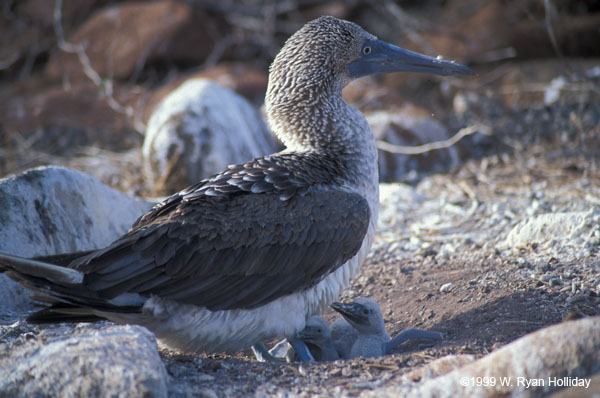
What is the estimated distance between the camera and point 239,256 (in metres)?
4.05

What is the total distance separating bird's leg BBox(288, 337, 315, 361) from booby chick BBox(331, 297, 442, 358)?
352mm

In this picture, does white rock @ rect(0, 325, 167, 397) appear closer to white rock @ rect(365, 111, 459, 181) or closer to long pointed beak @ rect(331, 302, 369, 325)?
long pointed beak @ rect(331, 302, 369, 325)

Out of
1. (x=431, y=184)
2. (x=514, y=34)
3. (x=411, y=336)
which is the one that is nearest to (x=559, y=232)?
(x=411, y=336)

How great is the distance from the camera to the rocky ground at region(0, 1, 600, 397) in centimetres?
352

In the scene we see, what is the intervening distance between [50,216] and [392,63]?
2.78 m

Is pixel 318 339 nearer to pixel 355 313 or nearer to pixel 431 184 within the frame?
pixel 355 313

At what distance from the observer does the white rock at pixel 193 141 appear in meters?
7.43

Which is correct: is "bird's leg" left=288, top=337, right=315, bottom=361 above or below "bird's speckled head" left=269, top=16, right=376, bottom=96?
below

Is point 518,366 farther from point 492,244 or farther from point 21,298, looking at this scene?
point 21,298

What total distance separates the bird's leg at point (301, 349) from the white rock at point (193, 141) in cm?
340

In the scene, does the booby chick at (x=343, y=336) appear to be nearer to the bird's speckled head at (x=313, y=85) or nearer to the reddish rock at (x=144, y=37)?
the bird's speckled head at (x=313, y=85)

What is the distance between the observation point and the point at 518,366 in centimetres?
292

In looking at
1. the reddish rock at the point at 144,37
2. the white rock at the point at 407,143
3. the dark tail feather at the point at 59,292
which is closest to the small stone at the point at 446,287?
the dark tail feather at the point at 59,292

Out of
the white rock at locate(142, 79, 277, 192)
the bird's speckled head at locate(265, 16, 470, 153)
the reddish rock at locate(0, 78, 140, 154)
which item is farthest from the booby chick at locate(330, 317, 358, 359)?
the reddish rock at locate(0, 78, 140, 154)
